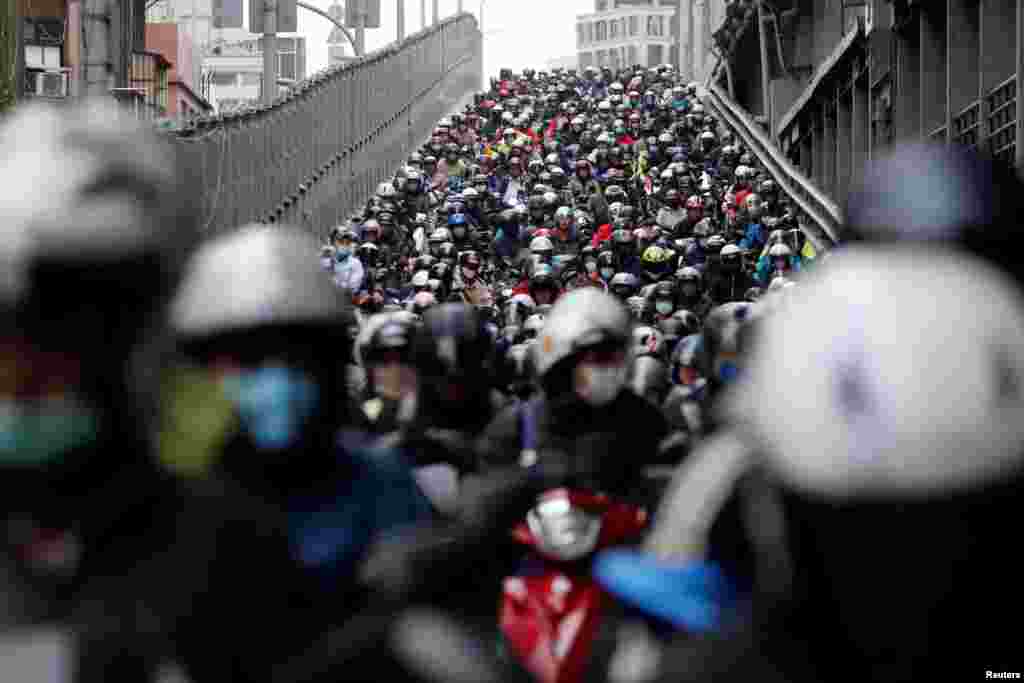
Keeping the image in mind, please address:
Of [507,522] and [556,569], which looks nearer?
[507,522]

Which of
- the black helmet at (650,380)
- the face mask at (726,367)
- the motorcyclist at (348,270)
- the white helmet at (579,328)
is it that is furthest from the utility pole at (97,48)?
the face mask at (726,367)

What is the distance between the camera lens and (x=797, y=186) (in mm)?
34562

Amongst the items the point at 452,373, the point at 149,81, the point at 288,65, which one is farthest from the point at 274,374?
the point at 288,65

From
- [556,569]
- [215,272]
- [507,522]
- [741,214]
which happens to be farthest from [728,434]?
[741,214]

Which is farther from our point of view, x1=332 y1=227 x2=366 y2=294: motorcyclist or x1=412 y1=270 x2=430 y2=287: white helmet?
x1=412 y1=270 x2=430 y2=287: white helmet

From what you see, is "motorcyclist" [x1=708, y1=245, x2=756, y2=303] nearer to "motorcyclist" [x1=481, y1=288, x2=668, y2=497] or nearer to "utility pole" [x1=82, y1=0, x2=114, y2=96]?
"utility pole" [x1=82, y1=0, x2=114, y2=96]

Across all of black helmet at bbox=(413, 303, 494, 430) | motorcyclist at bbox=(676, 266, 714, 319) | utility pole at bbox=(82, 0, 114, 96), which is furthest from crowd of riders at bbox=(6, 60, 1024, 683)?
motorcyclist at bbox=(676, 266, 714, 319)

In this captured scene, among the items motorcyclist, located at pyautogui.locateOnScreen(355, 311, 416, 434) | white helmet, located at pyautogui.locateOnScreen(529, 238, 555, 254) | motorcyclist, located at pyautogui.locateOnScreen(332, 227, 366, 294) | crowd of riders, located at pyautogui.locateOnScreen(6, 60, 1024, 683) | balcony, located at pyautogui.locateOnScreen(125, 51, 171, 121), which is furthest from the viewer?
white helmet, located at pyautogui.locateOnScreen(529, 238, 555, 254)

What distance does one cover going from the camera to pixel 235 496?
3279mm

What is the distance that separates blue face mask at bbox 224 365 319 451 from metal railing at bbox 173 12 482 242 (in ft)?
41.8

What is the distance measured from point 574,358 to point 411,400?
0.88 metres

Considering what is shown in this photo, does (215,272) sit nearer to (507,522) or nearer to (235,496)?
(235,496)

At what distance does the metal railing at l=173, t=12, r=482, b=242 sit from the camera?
81.5ft

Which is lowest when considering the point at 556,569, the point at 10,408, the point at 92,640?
the point at 556,569
